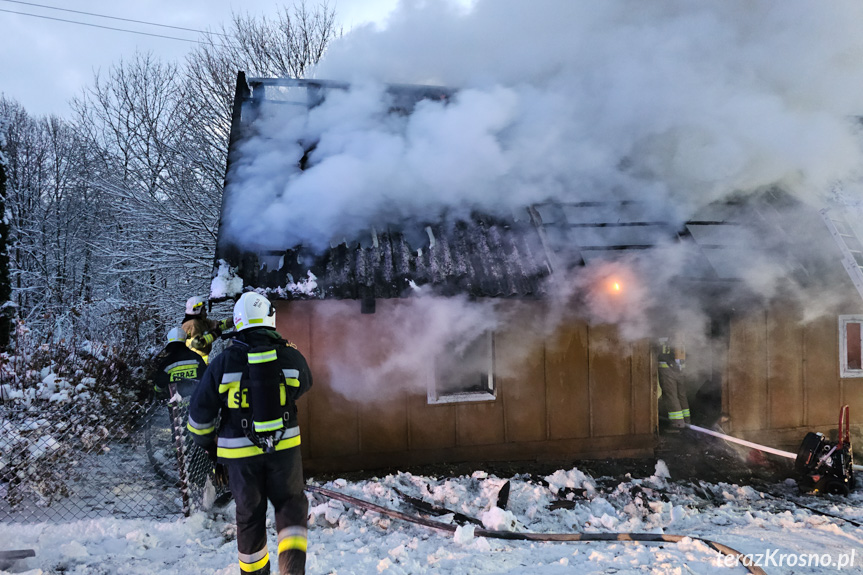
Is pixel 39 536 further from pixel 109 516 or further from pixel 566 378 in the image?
pixel 566 378

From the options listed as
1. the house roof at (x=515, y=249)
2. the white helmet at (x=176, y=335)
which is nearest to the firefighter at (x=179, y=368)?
the white helmet at (x=176, y=335)

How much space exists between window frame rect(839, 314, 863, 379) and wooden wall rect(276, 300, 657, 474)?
323cm

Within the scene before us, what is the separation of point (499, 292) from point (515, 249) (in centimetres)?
80

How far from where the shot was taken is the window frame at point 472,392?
559cm

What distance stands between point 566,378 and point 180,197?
33.5ft

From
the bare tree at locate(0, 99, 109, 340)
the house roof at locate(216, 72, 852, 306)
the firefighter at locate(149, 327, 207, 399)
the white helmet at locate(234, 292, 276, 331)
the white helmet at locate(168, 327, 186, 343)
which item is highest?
the bare tree at locate(0, 99, 109, 340)

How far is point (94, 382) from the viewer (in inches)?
229

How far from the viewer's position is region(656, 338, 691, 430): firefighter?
678cm

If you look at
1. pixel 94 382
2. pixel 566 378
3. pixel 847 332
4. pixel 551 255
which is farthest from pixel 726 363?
pixel 94 382

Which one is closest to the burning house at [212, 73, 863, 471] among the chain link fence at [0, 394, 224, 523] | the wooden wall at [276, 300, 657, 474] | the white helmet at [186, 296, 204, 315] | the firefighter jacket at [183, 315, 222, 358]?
A: the wooden wall at [276, 300, 657, 474]

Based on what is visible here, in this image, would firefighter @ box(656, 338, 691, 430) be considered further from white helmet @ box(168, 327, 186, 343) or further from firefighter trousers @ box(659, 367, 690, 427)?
white helmet @ box(168, 327, 186, 343)

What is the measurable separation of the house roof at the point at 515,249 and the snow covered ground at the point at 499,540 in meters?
2.10

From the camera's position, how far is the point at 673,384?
681cm

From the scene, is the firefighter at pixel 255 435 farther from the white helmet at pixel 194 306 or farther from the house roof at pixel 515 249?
the white helmet at pixel 194 306
